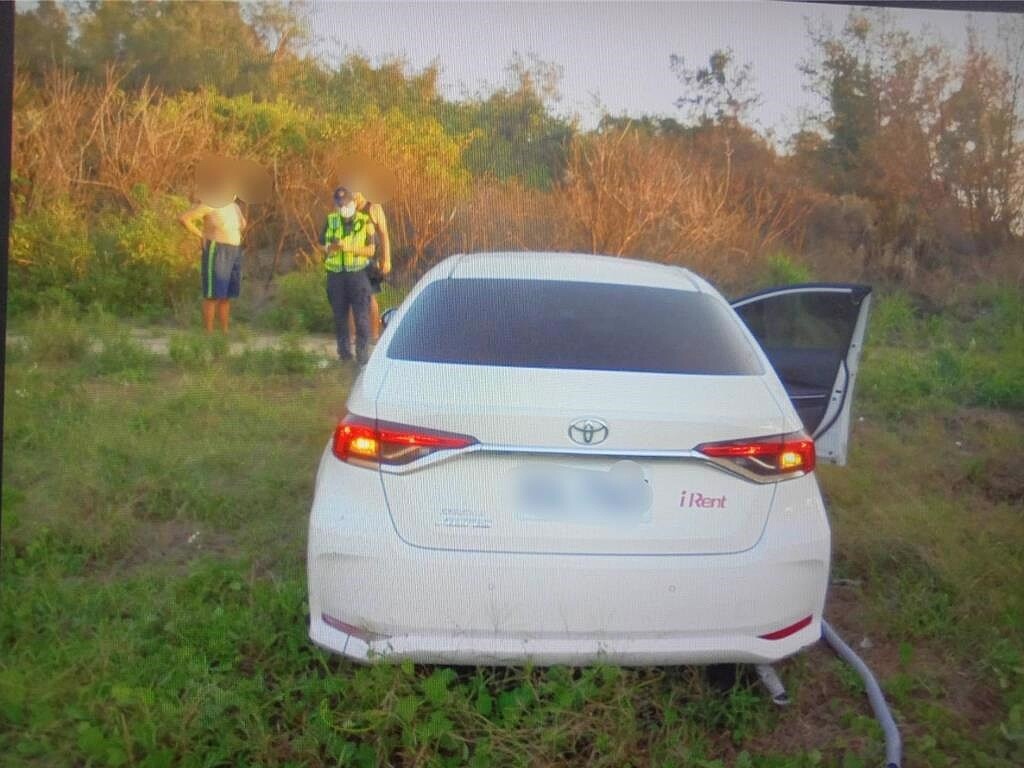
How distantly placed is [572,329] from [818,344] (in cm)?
139

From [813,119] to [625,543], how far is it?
3.33 m

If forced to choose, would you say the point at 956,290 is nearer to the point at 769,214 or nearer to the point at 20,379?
the point at 769,214

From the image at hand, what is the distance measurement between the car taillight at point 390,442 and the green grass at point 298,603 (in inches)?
23.8

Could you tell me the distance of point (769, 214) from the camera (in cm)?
540

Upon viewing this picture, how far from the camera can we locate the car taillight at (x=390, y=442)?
261cm

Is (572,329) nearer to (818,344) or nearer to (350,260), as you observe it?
(818,344)

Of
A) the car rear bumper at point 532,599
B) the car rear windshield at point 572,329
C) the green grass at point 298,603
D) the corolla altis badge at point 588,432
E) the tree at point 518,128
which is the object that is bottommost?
the green grass at point 298,603

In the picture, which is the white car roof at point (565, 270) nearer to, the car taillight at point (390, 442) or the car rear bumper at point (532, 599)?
the car taillight at point (390, 442)

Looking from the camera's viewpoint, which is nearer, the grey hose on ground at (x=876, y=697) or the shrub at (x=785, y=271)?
the grey hose on ground at (x=876, y=697)

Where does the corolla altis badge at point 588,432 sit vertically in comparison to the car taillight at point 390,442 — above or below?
above

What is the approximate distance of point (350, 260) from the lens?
5.08 metres

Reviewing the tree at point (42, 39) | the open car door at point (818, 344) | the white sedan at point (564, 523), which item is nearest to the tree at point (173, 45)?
the tree at point (42, 39)

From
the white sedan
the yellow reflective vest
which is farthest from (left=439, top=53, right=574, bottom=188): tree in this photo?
the white sedan

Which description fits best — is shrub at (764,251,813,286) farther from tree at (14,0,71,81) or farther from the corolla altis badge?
tree at (14,0,71,81)
